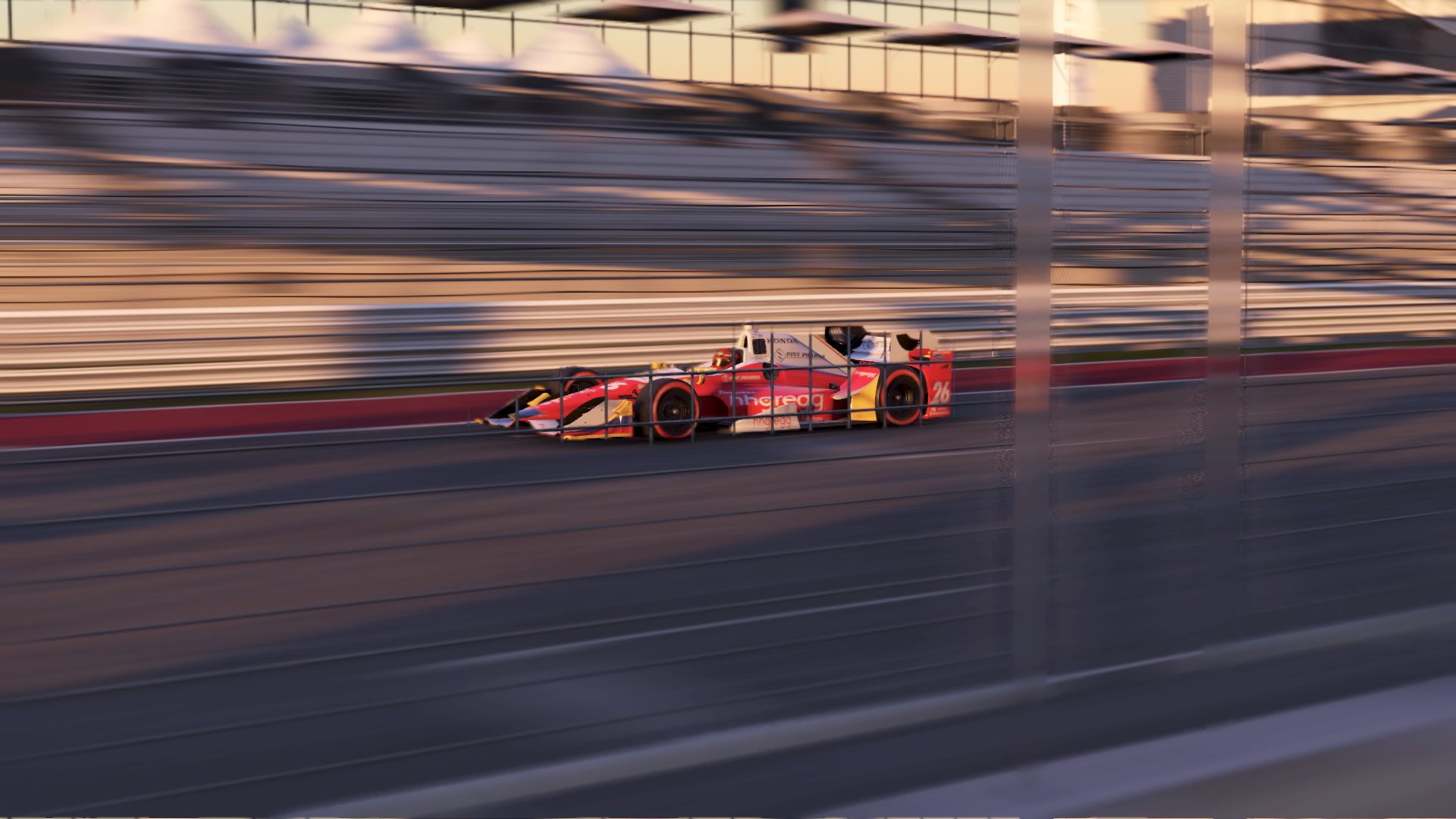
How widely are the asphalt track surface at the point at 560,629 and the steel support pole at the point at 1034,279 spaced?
139mm

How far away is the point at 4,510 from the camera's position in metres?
5.84

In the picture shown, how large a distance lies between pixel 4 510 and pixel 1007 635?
4.50 meters

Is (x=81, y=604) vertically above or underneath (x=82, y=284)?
underneath

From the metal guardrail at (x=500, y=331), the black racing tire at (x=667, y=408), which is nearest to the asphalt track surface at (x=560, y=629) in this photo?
the metal guardrail at (x=500, y=331)

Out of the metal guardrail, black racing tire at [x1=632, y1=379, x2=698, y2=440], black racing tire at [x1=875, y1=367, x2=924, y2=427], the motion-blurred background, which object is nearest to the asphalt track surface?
the motion-blurred background

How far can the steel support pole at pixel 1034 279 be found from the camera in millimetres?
2525

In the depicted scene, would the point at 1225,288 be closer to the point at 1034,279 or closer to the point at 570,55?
the point at 1034,279

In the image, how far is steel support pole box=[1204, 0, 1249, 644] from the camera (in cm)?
279

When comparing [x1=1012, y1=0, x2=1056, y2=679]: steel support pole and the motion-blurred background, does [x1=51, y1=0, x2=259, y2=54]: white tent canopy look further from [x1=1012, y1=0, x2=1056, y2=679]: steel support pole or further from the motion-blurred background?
[x1=1012, y1=0, x2=1056, y2=679]: steel support pole

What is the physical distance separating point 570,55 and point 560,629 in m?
0.93

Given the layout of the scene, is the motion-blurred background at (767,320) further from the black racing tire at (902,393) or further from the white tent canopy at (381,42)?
the black racing tire at (902,393)

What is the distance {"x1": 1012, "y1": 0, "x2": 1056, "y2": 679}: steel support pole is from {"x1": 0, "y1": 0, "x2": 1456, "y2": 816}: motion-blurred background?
1 centimetres

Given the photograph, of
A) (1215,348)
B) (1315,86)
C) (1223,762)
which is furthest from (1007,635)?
(1315,86)

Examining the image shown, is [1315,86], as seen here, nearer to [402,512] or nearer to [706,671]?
[706,671]
